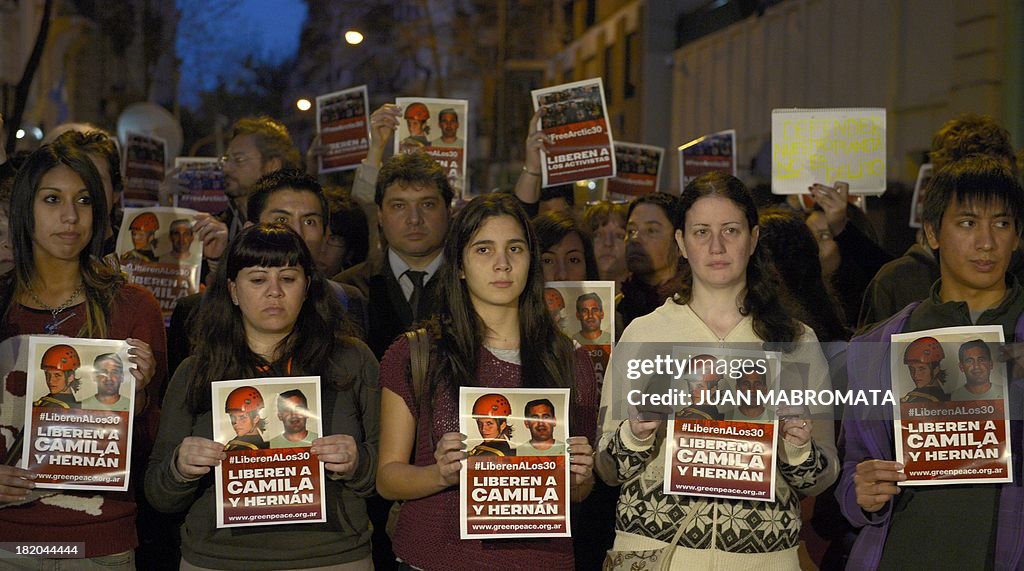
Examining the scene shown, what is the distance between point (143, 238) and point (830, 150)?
3.67m

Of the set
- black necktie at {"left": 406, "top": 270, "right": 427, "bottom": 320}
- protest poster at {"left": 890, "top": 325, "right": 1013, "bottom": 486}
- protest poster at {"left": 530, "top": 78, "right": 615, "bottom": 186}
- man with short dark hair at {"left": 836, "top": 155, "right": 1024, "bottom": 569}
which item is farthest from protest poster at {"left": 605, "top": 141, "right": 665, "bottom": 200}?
protest poster at {"left": 890, "top": 325, "right": 1013, "bottom": 486}

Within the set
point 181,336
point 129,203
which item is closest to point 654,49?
point 129,203

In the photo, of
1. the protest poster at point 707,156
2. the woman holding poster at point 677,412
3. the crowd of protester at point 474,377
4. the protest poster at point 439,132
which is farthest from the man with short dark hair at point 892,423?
the protest poster at point 707,156

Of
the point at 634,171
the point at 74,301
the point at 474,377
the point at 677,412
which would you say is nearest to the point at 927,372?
the point at 677,412

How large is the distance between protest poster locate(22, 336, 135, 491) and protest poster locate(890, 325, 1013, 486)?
2.60m

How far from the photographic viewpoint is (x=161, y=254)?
587cm

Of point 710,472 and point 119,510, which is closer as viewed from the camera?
point 710,472

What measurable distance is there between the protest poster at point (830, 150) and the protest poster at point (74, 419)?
3.95m

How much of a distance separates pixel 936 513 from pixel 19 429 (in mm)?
3098

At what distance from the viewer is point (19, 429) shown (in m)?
4.20

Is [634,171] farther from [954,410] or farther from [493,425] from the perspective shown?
[493,425]

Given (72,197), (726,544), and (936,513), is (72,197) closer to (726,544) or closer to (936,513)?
(726,544)

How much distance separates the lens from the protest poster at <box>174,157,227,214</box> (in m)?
7.61

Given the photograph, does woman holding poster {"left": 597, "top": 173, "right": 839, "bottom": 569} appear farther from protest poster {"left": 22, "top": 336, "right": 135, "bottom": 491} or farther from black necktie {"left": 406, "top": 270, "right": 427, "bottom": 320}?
black necktie {"left": 406, "top": 270, "right": 427, "bottom": 320}
